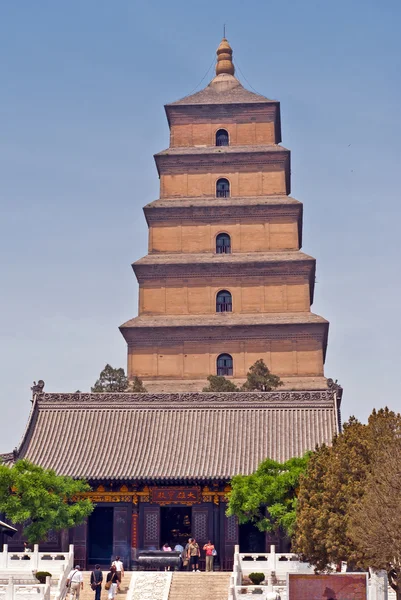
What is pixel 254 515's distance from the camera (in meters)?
35.8

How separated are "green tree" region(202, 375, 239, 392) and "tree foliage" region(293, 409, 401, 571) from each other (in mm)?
16978

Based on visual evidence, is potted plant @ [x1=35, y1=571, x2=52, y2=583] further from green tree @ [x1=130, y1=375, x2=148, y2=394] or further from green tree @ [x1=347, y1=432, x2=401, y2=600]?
green tree @ [x1=130, y1=375, x2=148, y2=394]

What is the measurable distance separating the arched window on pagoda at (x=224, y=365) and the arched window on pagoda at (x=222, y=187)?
7.93m

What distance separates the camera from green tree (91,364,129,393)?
49.3 m

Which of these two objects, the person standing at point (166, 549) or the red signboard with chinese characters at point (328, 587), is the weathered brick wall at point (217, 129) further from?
the red signboard with chinese characters at point (328, 587)

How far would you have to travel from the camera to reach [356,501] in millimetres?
27391

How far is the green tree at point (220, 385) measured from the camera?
46.7 meters

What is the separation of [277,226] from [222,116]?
611 cm

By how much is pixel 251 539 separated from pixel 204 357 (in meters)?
12.9

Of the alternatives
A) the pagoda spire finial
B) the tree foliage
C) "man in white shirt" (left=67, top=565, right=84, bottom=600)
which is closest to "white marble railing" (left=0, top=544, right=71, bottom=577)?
"man in white shirt" (left=67, top=565, right=84, bottom=600)

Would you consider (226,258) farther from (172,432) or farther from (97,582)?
(97,582)

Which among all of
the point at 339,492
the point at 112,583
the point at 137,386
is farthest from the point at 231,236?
the point at 112,583

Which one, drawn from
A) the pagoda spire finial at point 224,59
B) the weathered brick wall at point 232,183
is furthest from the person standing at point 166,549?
the pagoda spire finial at point 224,59

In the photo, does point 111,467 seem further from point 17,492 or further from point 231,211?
point 231,211
